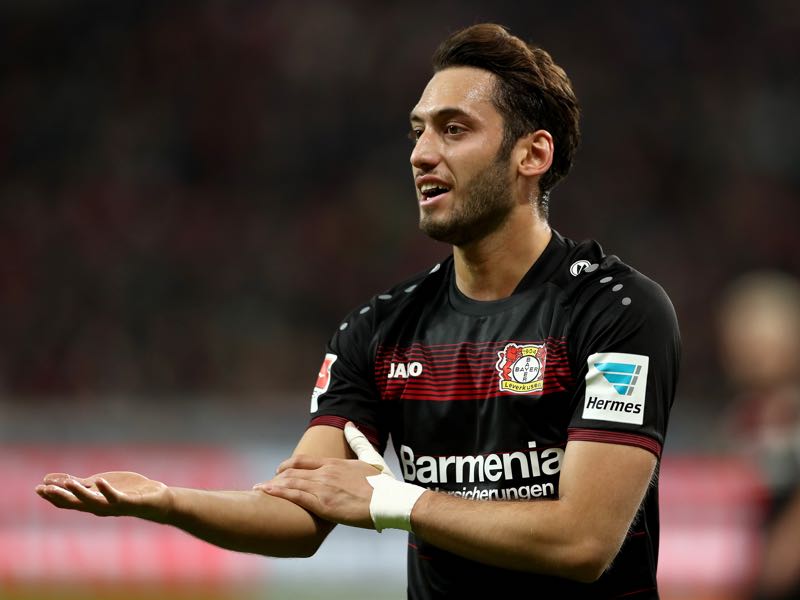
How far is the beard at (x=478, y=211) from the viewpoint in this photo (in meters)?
3.85

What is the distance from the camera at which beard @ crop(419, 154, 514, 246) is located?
12.6ft

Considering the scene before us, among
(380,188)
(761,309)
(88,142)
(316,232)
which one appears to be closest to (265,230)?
(316,232)

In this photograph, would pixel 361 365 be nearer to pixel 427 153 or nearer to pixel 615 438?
pixel 427 153

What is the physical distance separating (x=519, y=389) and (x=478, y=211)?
0.59 m

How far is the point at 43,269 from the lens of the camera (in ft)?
44.2

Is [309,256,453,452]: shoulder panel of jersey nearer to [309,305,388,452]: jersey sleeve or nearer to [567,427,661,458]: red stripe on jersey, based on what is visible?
[309,305,388,452]: jersey sleeve

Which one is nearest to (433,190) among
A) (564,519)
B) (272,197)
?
(564,519)

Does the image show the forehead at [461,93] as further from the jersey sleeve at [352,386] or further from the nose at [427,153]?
the jersey sleeve at [352,386]

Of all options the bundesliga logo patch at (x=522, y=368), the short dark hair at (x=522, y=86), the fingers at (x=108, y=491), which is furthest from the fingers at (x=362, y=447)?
the short dark hair at (x=522, y=86)

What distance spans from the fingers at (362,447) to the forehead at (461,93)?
991 millimetres

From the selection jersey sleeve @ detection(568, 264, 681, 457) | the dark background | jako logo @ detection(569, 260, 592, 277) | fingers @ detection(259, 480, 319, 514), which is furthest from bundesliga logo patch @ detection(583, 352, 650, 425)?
the dark background

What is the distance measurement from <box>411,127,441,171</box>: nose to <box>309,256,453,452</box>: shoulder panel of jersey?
1.33 ft

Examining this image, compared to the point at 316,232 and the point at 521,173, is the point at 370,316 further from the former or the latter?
the point at 316,232

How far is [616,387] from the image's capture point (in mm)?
3441
